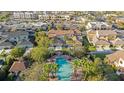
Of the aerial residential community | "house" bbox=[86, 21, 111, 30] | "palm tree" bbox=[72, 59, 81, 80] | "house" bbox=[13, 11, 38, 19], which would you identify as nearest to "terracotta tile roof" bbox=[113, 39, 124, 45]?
the aerial residential community

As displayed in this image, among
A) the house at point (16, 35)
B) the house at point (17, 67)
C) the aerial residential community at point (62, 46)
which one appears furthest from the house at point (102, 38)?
the house at point (17, 67)

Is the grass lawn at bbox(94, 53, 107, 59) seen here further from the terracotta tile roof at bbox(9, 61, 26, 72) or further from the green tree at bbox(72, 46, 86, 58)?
the terracotta tile roof at bbox(9, 61, 26, 72)

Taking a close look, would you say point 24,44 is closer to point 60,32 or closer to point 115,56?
point 60,32

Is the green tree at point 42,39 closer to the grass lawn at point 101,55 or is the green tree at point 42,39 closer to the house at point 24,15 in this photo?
the house at point 24,15

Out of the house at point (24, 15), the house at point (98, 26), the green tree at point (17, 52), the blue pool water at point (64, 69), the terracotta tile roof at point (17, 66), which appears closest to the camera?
the blue pool water at point (64, 69)

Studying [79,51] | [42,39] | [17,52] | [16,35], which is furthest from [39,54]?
[16,35]
